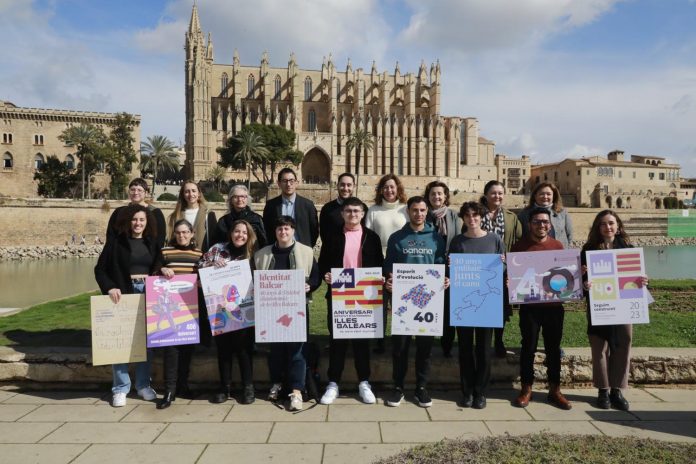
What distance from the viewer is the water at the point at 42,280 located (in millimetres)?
17270

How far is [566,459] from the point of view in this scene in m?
3.40

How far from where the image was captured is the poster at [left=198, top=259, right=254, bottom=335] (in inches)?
189

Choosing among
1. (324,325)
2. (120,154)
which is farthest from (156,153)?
(324,325)

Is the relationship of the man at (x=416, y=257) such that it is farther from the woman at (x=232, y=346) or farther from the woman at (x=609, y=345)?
the woman at (x=609, y=345)

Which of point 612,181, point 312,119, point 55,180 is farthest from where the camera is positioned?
point 612,181

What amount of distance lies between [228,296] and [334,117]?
62172 millimetres

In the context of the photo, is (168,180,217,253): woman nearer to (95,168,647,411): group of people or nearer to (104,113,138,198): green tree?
(95,168,647,411): group of people

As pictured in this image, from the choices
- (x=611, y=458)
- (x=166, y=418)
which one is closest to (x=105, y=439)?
(x=166, y=418)

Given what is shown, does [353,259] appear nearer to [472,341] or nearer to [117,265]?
[472,341]

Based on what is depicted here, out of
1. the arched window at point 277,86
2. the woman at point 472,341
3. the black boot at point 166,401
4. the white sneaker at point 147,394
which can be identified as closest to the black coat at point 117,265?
the white sneaker at point 147,394

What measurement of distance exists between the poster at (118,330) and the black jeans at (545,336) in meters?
3.55

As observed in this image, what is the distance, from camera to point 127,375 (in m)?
4.90

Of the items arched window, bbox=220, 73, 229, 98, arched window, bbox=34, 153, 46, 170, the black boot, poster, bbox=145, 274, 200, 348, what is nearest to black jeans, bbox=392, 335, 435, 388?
poster, bbox=145, 274, 200, 348

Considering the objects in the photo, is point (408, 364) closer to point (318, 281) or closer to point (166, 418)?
point (318, 281)
